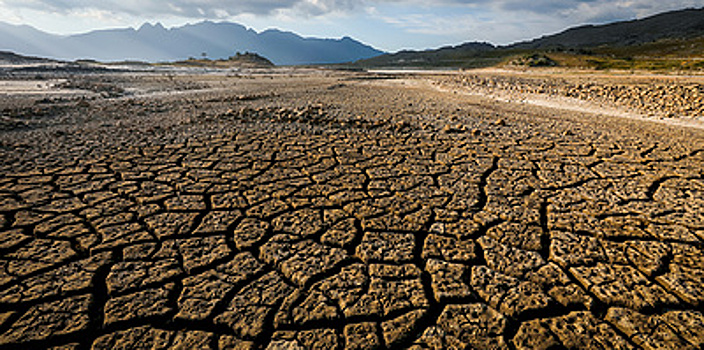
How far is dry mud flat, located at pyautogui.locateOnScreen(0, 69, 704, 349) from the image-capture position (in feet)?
4.57

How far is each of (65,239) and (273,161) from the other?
192cm

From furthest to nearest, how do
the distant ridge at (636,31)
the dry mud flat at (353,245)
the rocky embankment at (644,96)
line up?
the distant ridge at (636,31) < the rocky embankment at (644,96) < the dry mud flat at (353,245)

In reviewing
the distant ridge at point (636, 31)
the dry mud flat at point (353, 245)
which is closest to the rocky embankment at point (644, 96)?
the dry mud flat at point (353, 245)

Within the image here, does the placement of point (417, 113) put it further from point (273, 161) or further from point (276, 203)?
point (276, 203)

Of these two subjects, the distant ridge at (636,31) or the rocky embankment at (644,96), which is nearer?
the rocky embankment at (644,96)

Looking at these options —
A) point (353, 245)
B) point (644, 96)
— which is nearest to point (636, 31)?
point (644, 96)

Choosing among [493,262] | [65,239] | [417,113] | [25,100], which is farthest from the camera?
[25,100]

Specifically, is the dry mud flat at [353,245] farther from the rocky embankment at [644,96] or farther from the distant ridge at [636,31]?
the distant ridge at [636,31]

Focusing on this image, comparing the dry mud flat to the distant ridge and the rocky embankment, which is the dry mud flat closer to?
the rocky embankment

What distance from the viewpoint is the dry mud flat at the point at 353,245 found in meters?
1.39

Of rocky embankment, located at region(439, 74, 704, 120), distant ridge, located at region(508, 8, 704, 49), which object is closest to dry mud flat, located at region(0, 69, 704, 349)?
rocky embankment, located at region(439, 74, 704, 120)

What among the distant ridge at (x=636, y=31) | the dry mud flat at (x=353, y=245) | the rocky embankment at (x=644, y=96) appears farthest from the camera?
the distant ridge at (x=636, y=31)

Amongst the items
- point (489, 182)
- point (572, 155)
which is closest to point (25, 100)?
point (489, 182)

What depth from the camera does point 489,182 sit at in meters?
2.99
